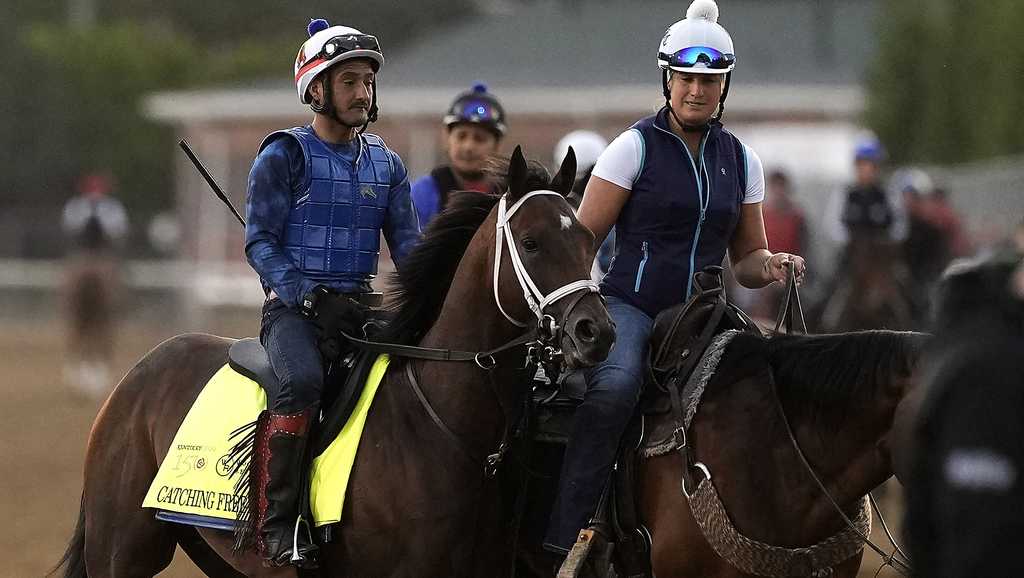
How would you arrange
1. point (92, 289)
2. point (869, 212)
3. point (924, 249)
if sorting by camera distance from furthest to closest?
point (92, 289)
point (924, 249)
point (869, 212)

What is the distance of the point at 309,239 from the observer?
A: 19.0 feet

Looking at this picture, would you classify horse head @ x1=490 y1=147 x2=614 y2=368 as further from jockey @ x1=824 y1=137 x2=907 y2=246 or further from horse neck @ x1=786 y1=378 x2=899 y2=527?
jockey @ x1=824 y1=137 x2=907 y2=246

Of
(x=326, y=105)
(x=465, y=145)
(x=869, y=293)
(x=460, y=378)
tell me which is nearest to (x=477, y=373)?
(x=460, y=378)

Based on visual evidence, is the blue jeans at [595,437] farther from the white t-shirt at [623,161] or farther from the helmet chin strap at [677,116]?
the helmet chin strap at [677,116]

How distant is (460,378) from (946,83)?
70.5 ft

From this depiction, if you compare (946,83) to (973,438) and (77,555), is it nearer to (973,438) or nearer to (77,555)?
(77,555)

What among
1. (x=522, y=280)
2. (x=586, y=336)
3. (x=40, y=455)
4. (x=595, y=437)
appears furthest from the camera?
(x=40, y=455)

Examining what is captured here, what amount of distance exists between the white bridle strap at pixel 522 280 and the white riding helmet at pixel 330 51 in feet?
2.68

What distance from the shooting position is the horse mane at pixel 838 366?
4.93 m

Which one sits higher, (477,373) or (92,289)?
(477,373)

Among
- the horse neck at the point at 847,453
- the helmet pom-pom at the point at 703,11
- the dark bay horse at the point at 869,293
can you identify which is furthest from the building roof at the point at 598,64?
the horse neck at the point at 847,453

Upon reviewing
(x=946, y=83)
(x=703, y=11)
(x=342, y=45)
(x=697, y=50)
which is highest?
(x=946, y=83)

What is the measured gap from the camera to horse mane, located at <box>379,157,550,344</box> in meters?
5.68

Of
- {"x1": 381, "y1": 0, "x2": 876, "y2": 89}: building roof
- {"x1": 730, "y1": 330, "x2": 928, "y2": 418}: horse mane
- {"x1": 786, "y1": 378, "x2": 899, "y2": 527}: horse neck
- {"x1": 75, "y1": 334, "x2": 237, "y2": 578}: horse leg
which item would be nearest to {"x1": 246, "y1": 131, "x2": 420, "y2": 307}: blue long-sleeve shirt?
{"x1": 75, "y1": 334, "x2": 237, "y2": 578}: horse leg
